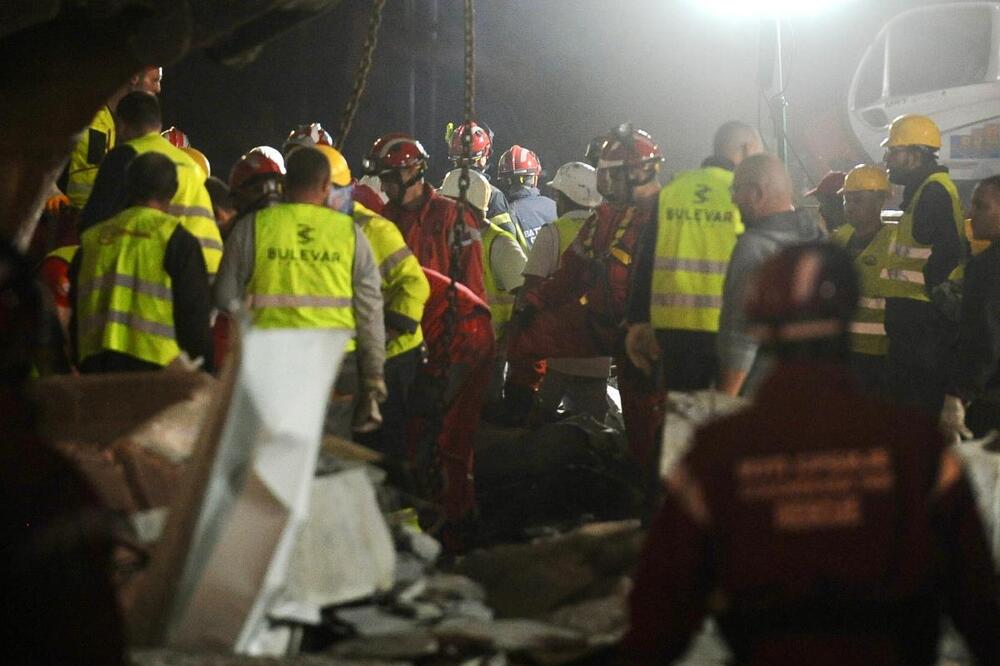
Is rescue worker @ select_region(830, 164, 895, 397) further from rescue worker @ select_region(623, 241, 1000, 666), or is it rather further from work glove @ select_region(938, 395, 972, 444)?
rescue worker @ select_region(623, 241, 1000, 666)

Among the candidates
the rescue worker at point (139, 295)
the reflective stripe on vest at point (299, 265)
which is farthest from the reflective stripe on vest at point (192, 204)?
the rescue worker at point (139, 295)

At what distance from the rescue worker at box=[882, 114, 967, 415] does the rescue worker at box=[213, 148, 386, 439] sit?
3.26m

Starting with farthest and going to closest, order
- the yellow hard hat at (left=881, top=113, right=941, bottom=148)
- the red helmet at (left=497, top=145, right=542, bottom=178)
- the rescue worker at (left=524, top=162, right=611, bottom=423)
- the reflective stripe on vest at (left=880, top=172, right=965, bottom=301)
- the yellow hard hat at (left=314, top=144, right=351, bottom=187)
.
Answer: the red helmet at (left=497, top=145, right=542, bottom=178)
the rescue worker at (left=524, top=162, right=611, bottom=423)
the yellow hard hat at (left=881, top=113, right=941, bottom=148)
the reflective stripe on vest at (left=880, top=172, right=965, bottom=301)
the yellow hard hat at (left=314, top=144, right=351, bottom=187)

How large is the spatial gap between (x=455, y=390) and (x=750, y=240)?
2.30m

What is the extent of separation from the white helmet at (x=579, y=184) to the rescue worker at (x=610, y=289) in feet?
5.59

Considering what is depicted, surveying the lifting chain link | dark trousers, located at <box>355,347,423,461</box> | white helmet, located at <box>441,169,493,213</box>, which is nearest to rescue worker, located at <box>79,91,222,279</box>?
dark trousers, located at <box>355,347,423,461</box>

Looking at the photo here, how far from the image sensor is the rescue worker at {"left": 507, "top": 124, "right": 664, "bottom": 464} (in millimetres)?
8625

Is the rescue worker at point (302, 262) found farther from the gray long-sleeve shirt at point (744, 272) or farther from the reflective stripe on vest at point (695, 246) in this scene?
the gray long-sleeve shirt at point (744, 272)

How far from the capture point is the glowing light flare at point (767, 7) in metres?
13.4

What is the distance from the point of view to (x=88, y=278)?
269 inches

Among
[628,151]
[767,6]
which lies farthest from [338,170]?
[767,6]

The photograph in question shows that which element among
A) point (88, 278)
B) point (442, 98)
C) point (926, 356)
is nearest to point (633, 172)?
point (926, 356)

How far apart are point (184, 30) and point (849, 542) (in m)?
3.95

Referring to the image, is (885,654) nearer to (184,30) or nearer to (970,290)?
(184,30)
